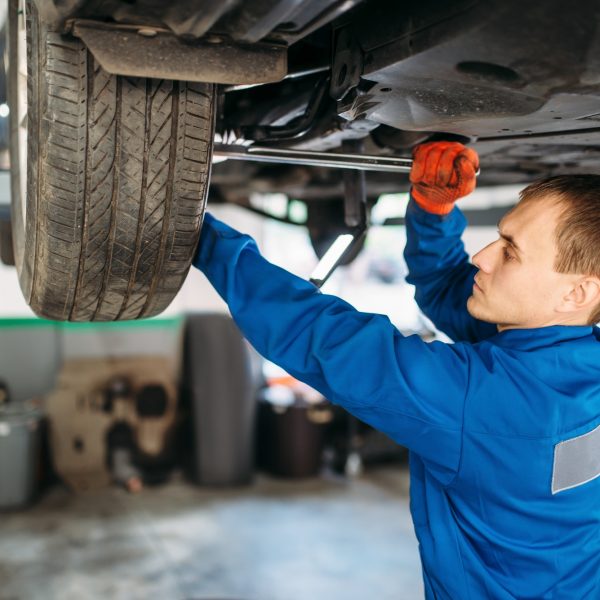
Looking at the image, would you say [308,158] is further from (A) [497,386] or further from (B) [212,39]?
(A) [497,386]

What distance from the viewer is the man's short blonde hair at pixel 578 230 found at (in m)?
1.08

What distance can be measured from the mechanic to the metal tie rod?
0.22 meters

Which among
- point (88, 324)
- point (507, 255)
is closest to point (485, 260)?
point (507, 255)

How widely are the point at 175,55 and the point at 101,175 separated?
247 mm

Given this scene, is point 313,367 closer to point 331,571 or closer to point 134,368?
point 331,571

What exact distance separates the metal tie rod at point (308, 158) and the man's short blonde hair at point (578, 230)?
1.26ft

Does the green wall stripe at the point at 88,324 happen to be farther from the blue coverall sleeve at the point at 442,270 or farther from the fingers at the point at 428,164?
the fingers at the point at 428,164

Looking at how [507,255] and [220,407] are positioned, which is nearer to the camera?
[507,255]

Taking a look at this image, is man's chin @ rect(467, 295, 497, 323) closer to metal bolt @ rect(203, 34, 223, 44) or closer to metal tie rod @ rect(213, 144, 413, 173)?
metal tie rod @ rect(213, 144, 413, 173)

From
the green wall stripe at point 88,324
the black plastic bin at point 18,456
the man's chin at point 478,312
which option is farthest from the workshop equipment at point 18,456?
the man's chin at point 478,312

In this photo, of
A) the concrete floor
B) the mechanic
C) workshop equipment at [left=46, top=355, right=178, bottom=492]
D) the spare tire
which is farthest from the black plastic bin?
the mechanic

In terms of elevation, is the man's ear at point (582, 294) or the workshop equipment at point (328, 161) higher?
the workshop equipment at point (328, 161)

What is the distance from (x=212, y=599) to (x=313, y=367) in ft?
7.40

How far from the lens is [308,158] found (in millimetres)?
1364
